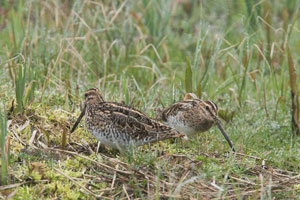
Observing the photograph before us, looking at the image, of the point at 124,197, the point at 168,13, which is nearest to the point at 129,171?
the point at 124,197

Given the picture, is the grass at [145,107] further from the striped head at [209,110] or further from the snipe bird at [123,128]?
the striped head at [209,110]

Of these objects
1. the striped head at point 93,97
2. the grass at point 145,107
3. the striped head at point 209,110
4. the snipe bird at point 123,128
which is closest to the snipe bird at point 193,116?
the striped head at point 209,110

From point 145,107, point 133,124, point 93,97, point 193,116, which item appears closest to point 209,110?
point 193,116

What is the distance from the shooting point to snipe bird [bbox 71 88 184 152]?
493cm

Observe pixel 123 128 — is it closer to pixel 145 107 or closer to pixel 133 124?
pixel 133 124

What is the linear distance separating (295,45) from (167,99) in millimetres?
3005

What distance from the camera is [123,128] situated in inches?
196

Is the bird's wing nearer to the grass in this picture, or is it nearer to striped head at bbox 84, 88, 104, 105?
the grass

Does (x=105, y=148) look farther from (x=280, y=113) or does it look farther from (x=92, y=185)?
(x=280, y=113)

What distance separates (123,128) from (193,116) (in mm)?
964

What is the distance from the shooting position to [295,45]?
873 cm

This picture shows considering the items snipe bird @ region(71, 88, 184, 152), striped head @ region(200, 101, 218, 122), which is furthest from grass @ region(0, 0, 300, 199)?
striped head @ region(200, 101, 218, 122)

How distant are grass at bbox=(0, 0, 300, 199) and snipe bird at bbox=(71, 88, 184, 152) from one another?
138 mm

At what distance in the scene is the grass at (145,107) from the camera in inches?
167
